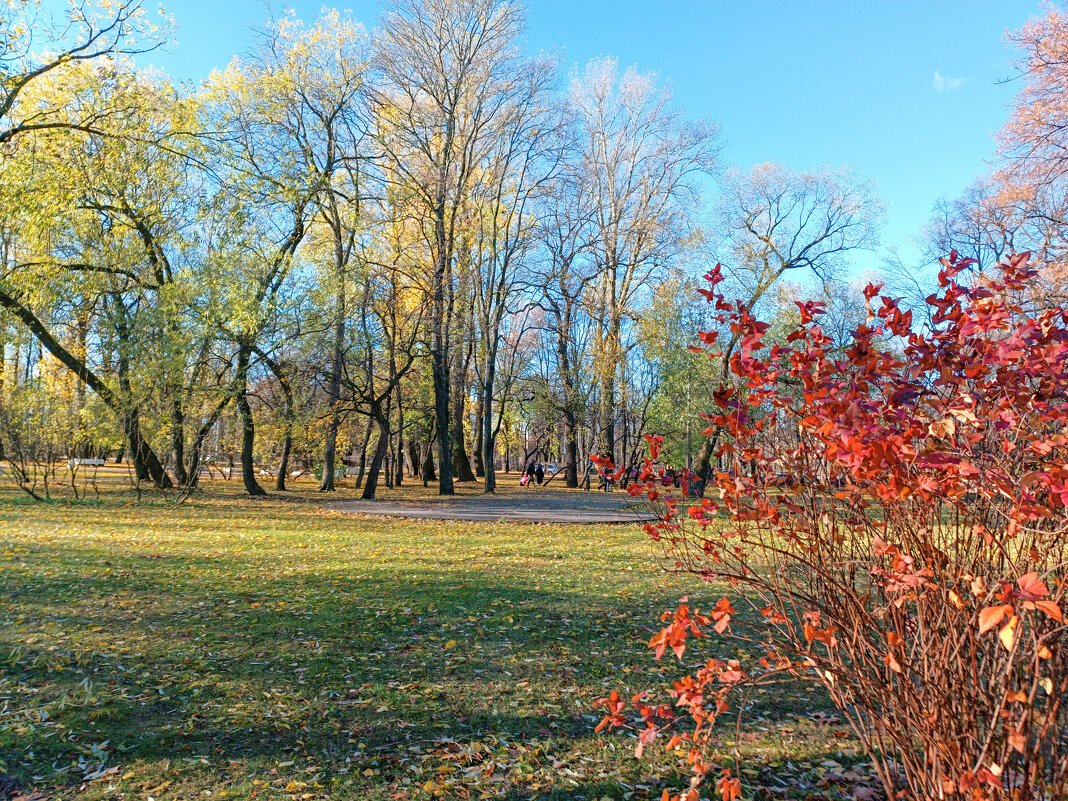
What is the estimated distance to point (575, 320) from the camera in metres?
34.4

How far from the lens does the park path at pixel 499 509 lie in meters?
16.0

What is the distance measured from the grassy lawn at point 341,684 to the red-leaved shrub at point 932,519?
122 cm

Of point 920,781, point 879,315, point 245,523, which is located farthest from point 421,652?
point 245,523

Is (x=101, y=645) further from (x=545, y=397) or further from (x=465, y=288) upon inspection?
(x=545, y=397)

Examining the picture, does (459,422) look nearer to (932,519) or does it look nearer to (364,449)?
(364,449)

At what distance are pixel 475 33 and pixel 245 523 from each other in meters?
17.0

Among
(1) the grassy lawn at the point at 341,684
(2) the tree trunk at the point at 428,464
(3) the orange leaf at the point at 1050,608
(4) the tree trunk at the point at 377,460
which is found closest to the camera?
(3) the orange leaf at the point at 1050,608

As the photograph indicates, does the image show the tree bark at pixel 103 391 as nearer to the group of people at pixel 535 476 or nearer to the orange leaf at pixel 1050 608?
the group of people at pixel 535 476

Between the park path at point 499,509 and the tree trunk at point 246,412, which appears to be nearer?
the park path at point 499,509

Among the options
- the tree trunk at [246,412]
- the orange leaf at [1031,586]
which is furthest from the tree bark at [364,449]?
the orange leaf at [1031,586]

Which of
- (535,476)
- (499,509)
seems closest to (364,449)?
(499,509)

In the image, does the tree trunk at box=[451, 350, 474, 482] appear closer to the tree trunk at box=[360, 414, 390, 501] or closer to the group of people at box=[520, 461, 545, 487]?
the group of people at box=[520, 461, 545, 487]

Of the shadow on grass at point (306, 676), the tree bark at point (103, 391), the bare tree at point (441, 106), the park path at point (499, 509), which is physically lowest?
the park path at point (499, 509)

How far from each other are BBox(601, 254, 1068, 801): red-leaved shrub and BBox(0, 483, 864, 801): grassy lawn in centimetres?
122
